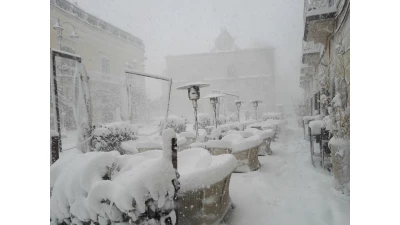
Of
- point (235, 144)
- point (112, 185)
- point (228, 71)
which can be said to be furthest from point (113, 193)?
point (235, 144)

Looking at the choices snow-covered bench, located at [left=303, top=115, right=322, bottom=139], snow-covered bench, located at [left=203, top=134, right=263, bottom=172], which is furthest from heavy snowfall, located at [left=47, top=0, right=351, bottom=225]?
snow-covered bench, located at [left=203, top=134, right=263, bottom=172]

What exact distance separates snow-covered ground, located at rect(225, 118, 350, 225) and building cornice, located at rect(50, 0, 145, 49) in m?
1.69

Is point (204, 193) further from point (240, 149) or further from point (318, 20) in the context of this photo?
point (318, 20)

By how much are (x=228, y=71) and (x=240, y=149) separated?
1216 millimetres

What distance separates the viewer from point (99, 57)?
2057 millimetres

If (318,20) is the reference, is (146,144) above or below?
below

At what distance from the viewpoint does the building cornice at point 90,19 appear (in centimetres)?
196

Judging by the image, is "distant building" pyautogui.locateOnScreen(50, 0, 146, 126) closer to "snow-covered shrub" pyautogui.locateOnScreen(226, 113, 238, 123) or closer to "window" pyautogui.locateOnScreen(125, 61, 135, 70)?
"window" pyautogui.locateOnScreen(125, 61, 135, 70)

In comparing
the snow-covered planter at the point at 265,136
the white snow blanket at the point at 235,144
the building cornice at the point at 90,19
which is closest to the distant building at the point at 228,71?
the building cornice at the point at 90,19
